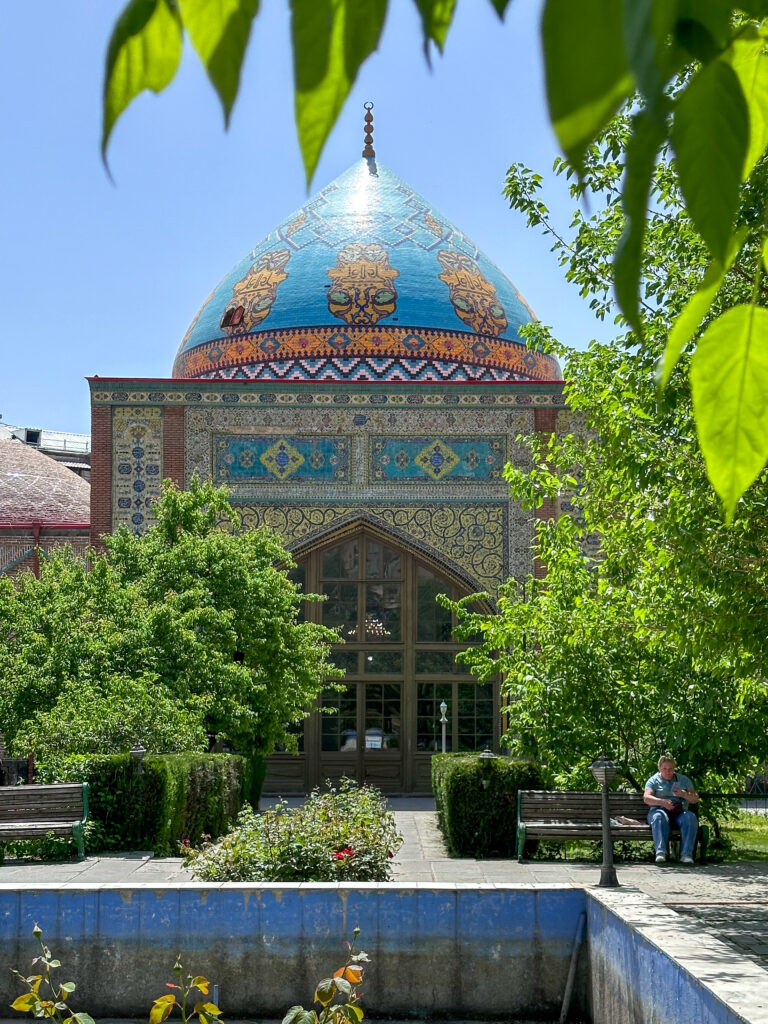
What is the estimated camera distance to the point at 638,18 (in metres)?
0.52

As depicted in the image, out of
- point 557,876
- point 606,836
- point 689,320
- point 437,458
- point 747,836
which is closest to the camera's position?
point 689,320

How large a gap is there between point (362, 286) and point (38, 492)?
6808mm

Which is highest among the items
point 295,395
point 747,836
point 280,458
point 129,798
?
point 295,395

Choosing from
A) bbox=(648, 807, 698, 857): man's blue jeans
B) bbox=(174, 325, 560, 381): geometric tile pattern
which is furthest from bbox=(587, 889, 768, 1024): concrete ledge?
bbox=(174, 325, 560, 381): geometric tile pattern

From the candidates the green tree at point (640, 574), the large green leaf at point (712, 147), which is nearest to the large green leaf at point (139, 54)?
the large green leaf at point (712, 147)

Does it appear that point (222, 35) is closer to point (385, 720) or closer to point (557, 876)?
point (557, 876)

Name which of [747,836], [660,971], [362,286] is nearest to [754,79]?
[660,971]

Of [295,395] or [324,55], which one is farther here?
[295,395]

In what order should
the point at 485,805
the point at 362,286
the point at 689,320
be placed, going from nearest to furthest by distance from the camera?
the point at 689,320 < the point at 485,805 < the point at 362,286

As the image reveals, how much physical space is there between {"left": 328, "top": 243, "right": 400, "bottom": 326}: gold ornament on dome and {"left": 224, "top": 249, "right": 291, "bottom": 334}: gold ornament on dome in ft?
3.47

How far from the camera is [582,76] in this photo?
52 cm

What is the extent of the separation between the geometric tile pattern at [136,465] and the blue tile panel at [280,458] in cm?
95

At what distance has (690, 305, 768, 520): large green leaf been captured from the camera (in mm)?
732

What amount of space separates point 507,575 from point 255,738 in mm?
5437
